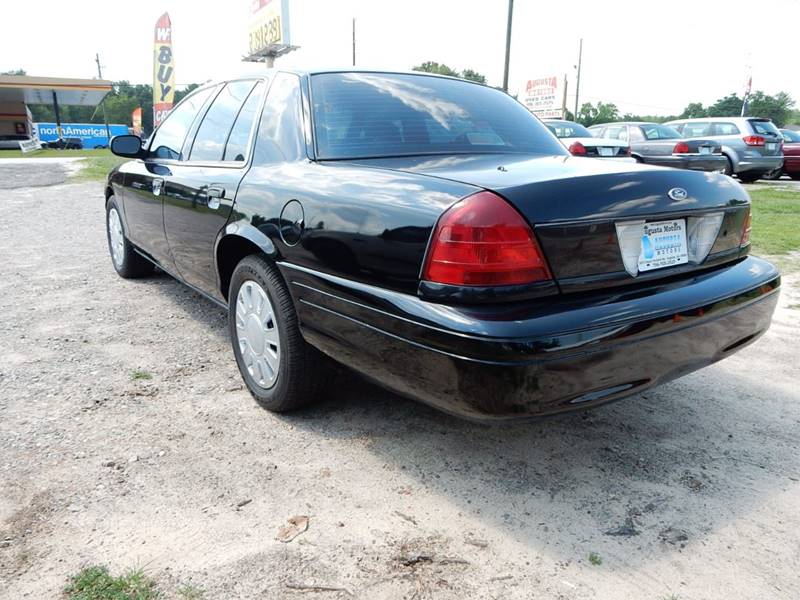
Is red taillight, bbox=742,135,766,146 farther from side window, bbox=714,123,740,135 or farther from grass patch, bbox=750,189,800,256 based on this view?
grass patch, bbox=750,189,800,256

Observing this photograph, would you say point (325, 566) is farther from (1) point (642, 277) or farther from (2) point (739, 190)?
(2) point (739, 190)

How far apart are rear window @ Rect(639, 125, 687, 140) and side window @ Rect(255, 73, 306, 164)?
12771mm

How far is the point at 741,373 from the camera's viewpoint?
3.37 meters

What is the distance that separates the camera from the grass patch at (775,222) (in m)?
6.44

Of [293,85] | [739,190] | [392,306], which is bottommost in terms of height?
[392,306]

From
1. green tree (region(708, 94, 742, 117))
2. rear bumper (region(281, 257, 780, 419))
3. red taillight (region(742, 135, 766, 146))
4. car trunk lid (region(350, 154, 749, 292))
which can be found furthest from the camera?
green tree (region(708, 94, 742, 117))

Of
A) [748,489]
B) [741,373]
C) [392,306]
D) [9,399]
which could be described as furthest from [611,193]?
[9,399]

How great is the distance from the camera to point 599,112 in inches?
3962

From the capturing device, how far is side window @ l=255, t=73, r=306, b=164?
107 inches

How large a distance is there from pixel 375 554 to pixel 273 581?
1.04 feet

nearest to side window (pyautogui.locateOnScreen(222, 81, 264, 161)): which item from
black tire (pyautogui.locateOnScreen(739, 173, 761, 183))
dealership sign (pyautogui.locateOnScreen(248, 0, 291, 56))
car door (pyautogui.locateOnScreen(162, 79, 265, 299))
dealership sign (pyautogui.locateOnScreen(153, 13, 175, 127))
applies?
car door (pyautogui.locateOnScreen(162, 79, 265, 299))

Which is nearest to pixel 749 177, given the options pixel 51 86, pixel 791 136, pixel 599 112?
pixel 791 136

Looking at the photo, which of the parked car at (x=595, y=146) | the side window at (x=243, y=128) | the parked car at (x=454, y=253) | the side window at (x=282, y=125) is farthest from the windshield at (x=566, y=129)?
the side window at (x=282, y=125)

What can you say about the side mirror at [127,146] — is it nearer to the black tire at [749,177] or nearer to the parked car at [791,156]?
the black tire at [749,177]
